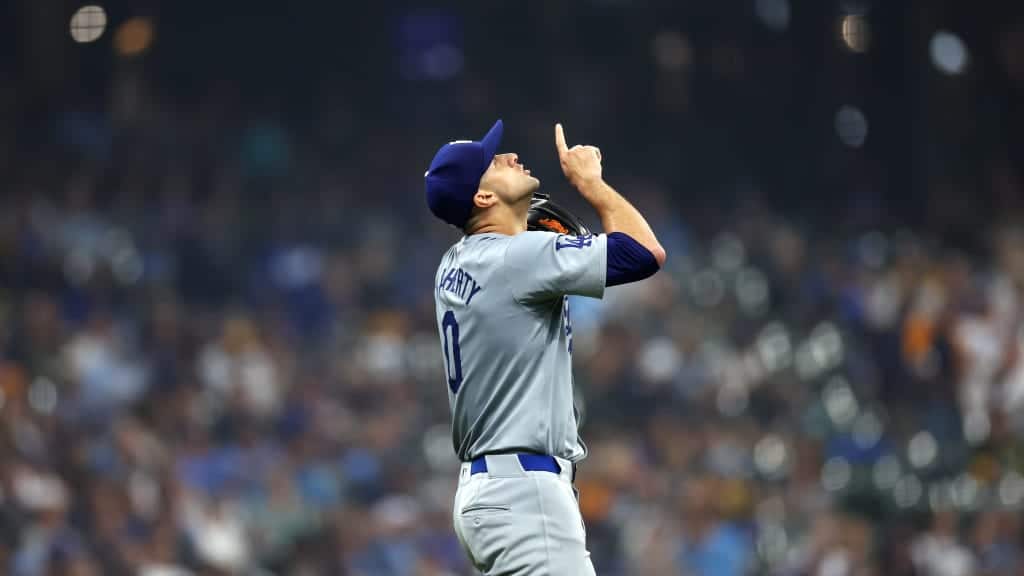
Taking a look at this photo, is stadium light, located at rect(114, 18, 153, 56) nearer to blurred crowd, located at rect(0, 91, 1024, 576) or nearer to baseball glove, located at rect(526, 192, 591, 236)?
blurred crowd, located at rect(0, 91, 1024, 576)

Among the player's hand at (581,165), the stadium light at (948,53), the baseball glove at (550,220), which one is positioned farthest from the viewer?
the stadium light at (948,53)

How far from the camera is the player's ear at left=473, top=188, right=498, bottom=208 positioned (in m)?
2.87

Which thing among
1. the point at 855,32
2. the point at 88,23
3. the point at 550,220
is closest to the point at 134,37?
the point at 88,23

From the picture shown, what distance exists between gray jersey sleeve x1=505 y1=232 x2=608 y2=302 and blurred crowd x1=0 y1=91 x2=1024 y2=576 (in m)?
4.54

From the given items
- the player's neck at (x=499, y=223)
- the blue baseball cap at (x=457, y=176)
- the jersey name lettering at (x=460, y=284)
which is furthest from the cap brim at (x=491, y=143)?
the jersey name lettering at (x=460, y=284)

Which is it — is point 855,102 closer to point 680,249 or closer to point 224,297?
point 680,249

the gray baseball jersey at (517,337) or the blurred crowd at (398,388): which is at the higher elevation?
the gray baseball jersey at (517,337)

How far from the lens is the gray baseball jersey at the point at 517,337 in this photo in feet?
8.96

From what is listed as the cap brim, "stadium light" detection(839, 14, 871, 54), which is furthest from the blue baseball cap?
"stadium light" detection(839, 14, 871, 54)

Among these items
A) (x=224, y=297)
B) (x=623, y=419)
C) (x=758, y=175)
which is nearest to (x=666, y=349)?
(x=623, y=419)

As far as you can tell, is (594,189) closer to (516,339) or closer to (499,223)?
(499,223)

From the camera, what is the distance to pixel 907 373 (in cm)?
820

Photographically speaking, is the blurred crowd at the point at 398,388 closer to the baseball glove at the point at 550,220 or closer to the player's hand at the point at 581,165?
the baseball glove at the point at 550,220

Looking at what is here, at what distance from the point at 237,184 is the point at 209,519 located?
11.0ft
